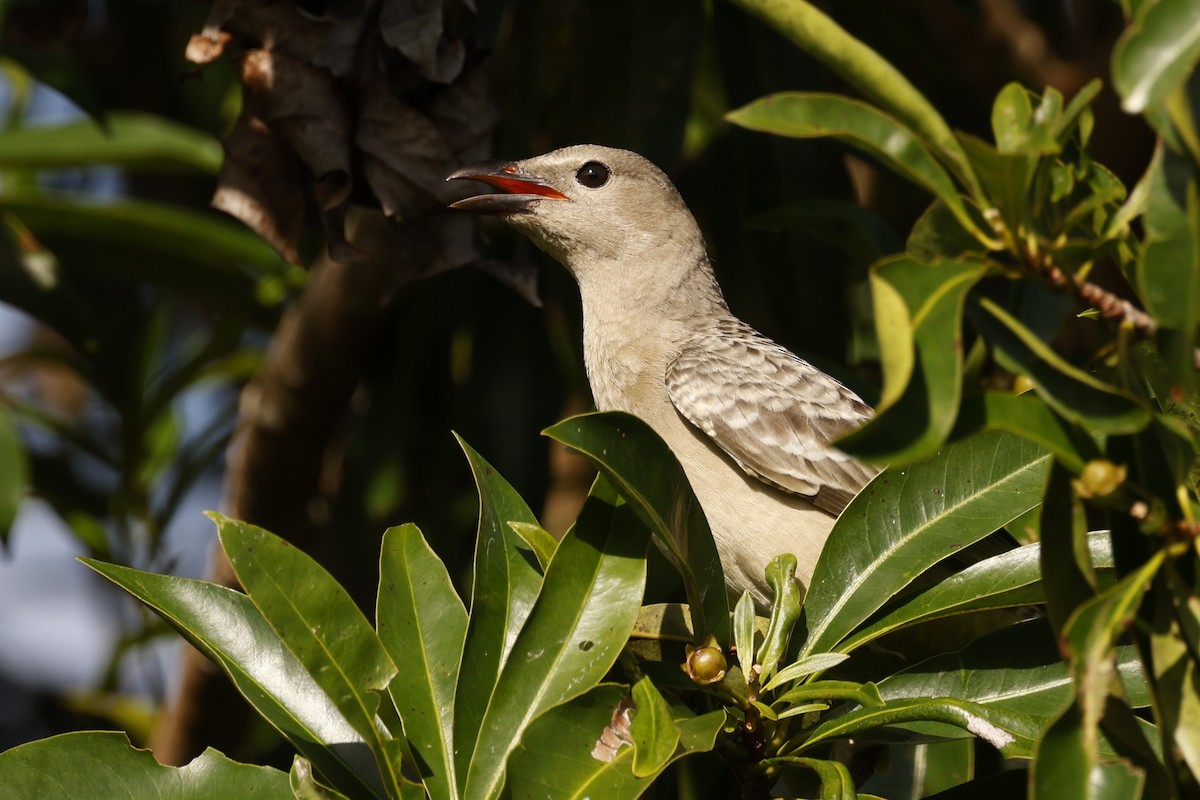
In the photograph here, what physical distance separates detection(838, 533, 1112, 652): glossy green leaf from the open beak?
1.73m

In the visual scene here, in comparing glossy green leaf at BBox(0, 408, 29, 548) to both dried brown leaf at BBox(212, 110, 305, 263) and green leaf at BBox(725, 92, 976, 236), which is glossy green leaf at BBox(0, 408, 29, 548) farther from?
green leaf at BBox(725, 92, 976, 236)

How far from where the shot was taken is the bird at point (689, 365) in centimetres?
346

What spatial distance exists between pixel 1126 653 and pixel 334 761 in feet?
4.54

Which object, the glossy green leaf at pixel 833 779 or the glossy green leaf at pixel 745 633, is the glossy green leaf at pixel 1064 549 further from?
the glossy green leaf at pixel 745 633

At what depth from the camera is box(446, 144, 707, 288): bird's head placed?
4.08 m

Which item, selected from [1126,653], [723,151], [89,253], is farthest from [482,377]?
[1126,653]

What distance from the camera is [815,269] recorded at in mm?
4441

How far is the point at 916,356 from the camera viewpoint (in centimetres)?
157

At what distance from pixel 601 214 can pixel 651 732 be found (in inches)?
97.6

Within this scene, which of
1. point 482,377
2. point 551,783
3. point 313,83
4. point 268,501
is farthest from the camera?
point 482,377

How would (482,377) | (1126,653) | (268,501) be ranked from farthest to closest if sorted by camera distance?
(482,377) < (268,501) < (1126,653)

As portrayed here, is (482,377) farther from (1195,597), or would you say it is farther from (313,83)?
(1195,597)

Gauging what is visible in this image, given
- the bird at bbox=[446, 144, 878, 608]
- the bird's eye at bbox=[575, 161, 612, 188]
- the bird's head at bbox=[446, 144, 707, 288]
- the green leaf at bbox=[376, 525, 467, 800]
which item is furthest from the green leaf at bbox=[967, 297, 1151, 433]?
the bird's eye at bbox=[575, 161, 612, 188]

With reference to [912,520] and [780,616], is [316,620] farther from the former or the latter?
[912,520]
